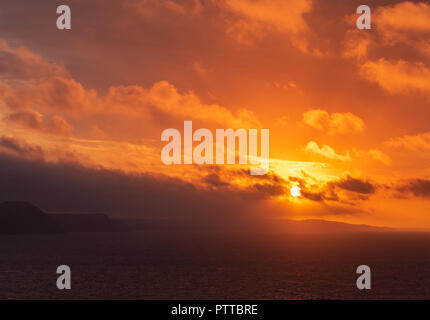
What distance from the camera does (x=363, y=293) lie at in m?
77.7

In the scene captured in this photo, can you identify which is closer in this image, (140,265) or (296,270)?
(296,270)

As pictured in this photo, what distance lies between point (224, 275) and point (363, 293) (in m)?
36.0

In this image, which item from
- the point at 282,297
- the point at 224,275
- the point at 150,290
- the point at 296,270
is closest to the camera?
the point at 282,297
